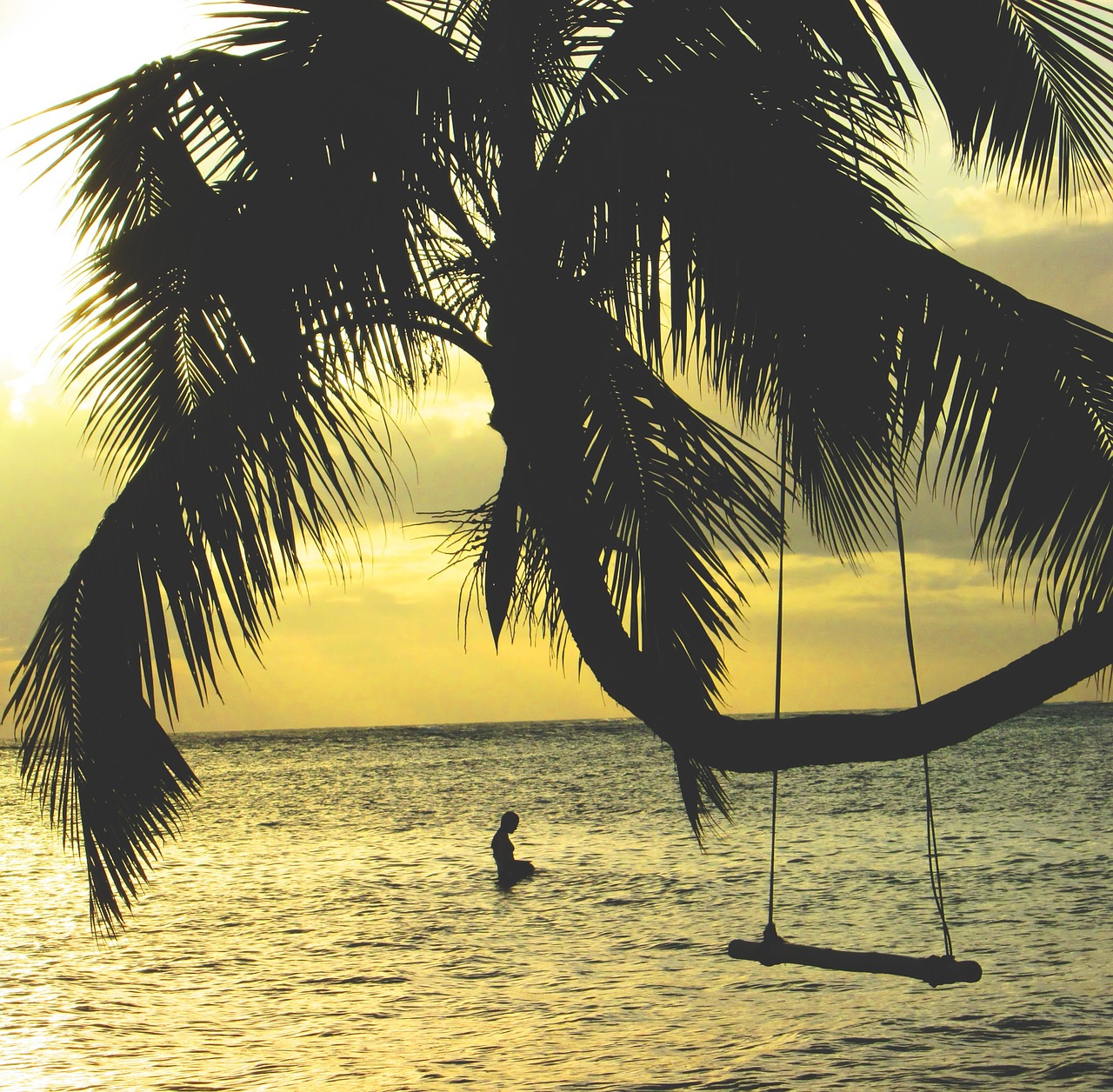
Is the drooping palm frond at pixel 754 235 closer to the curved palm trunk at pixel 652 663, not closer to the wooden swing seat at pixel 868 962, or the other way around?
the curved palm trunk at pixel 652 663

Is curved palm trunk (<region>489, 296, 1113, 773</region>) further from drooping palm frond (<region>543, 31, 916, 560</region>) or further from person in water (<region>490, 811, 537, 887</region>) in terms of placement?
person in water (<region>490, 811, 537, 887</region>)

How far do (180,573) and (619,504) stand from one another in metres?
1.66

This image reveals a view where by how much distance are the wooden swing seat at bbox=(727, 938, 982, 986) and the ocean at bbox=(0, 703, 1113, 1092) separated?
470 centimetres

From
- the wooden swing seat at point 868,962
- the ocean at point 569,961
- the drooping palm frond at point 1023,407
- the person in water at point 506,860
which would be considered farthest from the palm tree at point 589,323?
the person in water at point 506,860

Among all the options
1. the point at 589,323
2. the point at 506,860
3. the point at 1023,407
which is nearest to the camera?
the point at 1023,407

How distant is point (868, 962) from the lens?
4.05 m

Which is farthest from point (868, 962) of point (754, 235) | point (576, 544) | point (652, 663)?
point (754, 235)

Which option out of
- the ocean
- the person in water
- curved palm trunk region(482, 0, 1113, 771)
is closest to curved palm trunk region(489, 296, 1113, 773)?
curved palm trunk region(482, 0, 1113, 771)

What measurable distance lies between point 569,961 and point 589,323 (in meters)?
10.7

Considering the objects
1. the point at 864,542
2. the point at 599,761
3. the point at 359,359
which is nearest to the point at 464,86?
the point at 359,359

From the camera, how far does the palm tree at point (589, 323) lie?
295cm

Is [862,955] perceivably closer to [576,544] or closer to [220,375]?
[576,544]

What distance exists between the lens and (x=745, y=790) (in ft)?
130

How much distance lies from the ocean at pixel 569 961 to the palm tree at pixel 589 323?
5.88m
